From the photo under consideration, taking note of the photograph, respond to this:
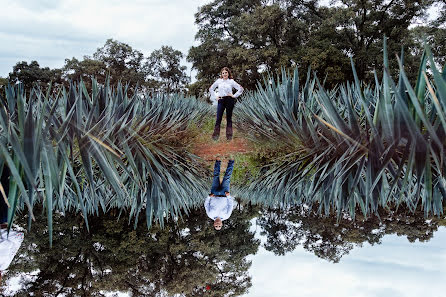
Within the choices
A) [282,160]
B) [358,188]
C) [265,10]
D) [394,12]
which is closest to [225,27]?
[265,10]

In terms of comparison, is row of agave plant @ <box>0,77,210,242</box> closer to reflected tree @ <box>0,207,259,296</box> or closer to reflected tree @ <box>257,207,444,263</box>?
reflected tree @ <box>0,207,259,296</box>

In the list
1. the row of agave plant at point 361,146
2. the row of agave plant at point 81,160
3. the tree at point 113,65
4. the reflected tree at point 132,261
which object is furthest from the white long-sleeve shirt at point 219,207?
the tree at point 113,65

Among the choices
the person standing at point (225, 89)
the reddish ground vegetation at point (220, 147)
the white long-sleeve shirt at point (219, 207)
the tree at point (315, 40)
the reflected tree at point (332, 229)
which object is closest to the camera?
the reflected tree at point (332, 229)

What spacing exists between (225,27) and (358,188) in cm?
2120

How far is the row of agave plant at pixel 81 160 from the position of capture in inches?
95.0

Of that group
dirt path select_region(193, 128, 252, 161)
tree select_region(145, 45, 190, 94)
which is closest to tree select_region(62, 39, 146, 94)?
tree select_region(145, 45, 190, 94)

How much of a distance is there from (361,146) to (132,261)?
2561 mm

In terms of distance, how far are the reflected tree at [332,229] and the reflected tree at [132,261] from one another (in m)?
0.33

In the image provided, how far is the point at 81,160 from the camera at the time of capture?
13.5ft

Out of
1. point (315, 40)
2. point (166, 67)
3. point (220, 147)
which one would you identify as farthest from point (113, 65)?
point (220, 147)

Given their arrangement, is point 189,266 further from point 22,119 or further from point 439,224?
point 439,224

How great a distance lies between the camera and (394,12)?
1858 centimetres

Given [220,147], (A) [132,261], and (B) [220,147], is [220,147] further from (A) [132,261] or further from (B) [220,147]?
(A) [132,261]

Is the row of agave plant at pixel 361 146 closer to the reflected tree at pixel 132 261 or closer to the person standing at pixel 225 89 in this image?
the person standing at pixel 225 89
